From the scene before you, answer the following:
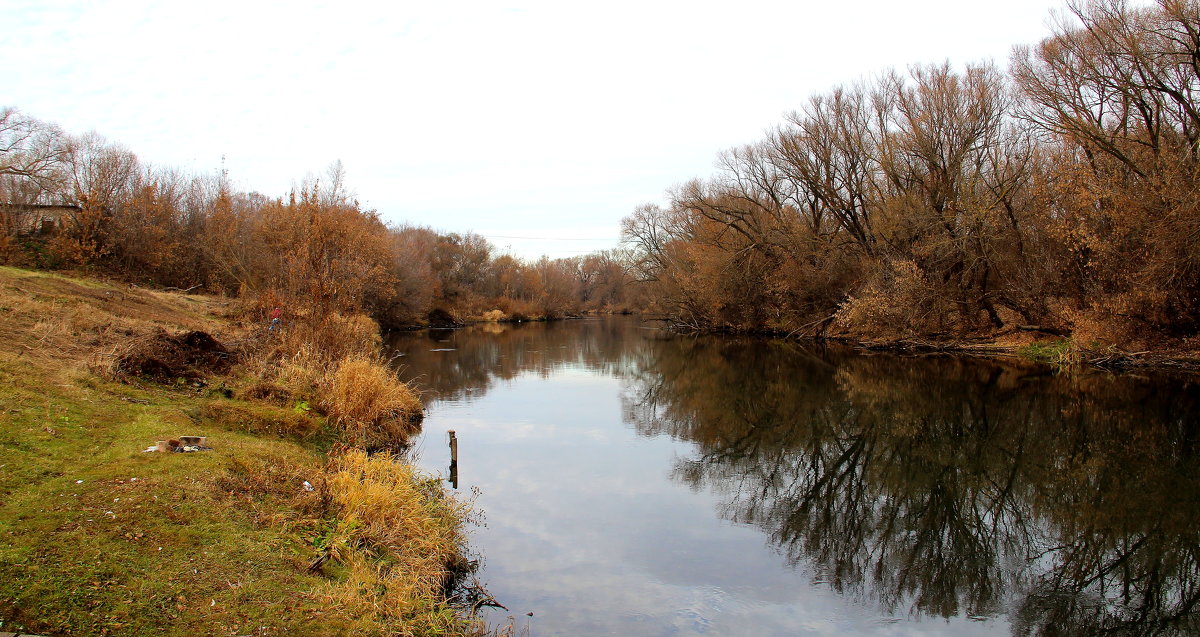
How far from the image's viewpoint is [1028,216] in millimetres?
26250

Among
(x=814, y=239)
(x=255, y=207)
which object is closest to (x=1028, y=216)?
(x=814, y=239)

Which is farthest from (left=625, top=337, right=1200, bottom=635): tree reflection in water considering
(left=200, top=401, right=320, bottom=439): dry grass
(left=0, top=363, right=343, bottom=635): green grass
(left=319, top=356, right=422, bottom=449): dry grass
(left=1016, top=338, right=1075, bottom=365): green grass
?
(left=200, top=401, right=320, bottom=439): dry grass

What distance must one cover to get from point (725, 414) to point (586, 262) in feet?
315

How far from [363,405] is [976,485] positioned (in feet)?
35.5

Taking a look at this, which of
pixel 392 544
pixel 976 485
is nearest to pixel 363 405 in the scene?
pixel 392 544

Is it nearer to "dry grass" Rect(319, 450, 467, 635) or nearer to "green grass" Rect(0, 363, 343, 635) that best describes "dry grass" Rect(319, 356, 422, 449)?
"dry grass" Rect(319, 450, 467, 635)

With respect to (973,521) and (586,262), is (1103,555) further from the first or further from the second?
(586,262)

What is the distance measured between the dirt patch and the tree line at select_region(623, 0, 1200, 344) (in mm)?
23917

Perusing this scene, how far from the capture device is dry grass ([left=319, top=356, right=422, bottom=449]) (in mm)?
12117

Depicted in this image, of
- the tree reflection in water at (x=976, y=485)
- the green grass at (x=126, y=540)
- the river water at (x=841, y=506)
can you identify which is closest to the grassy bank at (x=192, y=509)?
the green grass at (x=126, y=540)

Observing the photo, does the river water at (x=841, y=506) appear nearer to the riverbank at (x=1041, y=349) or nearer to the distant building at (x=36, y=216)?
the riverbank at (x=1041, y=349)

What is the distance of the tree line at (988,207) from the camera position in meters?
20.5

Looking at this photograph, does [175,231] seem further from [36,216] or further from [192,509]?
[192,509]

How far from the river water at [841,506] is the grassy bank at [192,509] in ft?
4.45
